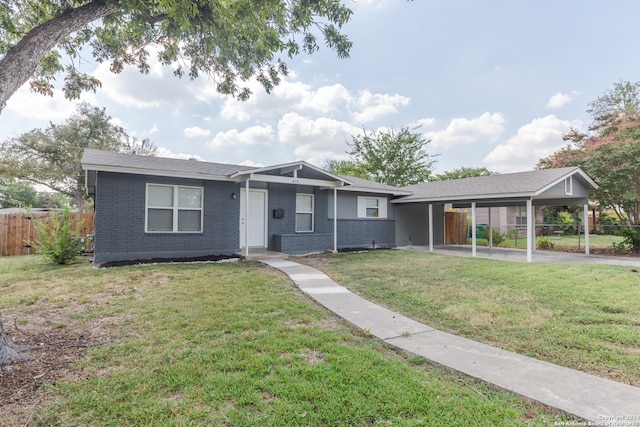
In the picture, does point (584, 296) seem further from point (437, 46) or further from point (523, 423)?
point (437, 46)

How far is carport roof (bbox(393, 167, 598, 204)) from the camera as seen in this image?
34.7 ft

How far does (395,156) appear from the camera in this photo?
2622cm

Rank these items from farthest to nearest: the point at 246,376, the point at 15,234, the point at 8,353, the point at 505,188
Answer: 1. the point at 15,234
2. the point at 505,188
3. the point at 8,353
4. the point at 246,376

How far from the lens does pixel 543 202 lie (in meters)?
13.4

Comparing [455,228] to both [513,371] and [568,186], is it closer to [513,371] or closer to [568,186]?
[568,186]

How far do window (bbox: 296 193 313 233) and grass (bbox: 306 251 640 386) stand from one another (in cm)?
319

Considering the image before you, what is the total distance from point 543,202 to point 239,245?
41.0ft

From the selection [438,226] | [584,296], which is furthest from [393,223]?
Result: [584,296]

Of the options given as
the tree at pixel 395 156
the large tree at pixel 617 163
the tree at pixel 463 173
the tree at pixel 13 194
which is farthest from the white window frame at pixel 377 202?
the tree at pixel 13 194

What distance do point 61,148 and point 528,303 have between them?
2939 centimetres

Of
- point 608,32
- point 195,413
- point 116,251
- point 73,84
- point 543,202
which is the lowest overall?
point 195,413

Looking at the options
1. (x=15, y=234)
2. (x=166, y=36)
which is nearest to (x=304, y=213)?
(x=166, y=36)

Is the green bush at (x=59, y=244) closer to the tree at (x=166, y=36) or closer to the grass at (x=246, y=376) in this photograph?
the tree at (x=166, y=36)

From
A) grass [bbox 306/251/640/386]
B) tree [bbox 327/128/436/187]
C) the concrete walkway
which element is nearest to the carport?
grass [bbox 306/251/640/386]
